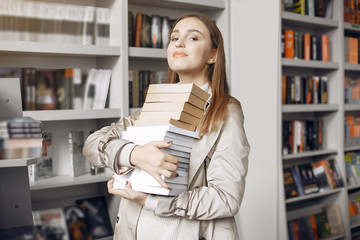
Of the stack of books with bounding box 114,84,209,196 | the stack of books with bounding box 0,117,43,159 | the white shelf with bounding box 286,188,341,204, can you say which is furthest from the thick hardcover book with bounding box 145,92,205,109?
the white shelf with bounding box 286,188,341,204

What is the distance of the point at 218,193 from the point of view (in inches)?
49.4

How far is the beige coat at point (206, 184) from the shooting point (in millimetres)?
1248

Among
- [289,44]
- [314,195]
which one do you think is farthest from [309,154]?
[289,44]

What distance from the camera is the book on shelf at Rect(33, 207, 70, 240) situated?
2.37 meters

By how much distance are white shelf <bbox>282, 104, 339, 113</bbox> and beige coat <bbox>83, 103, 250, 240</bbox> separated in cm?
159

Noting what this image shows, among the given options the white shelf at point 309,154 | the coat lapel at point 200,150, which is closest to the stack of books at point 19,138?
the coat lapel at point 200,150

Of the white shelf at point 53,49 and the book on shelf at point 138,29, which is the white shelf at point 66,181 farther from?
the book on shelf at point 138,29

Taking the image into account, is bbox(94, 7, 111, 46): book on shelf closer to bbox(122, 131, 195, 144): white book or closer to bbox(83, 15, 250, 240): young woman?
bbox(83, 15, 250, 240): young woman

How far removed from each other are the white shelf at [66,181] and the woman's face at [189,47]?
117 centimetres

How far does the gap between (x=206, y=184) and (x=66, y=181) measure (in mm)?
1238

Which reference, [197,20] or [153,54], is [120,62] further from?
[197,20]

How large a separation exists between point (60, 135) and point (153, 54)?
81 cm

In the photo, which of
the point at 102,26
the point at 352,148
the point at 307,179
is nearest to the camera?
the point at 102,26

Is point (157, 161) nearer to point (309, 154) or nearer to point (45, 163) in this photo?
point (45, 163)
